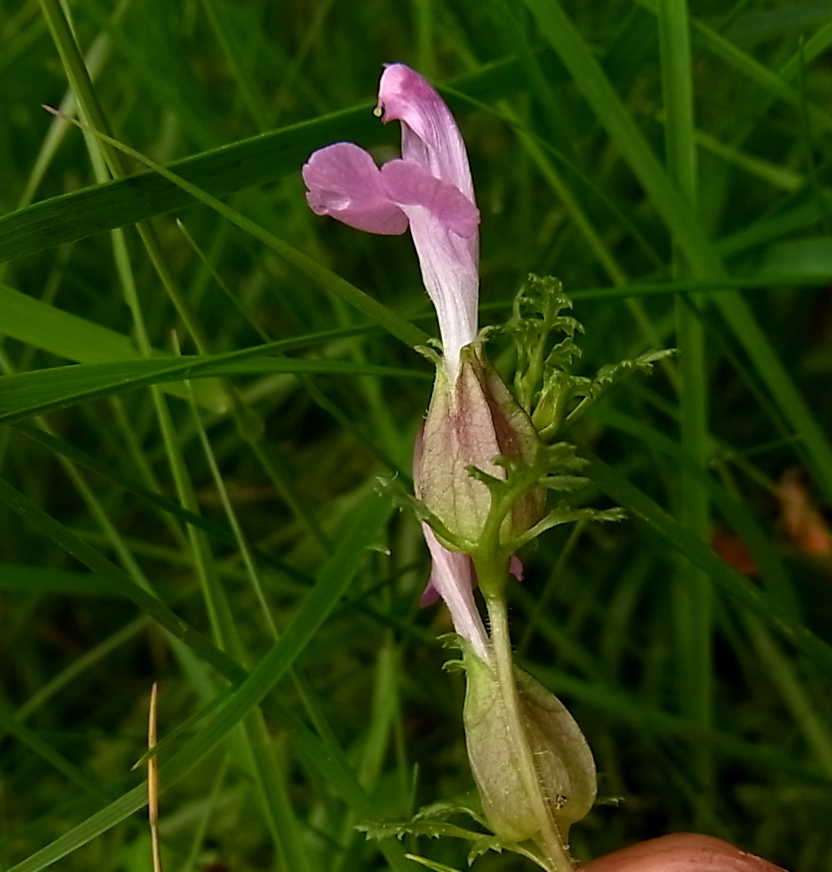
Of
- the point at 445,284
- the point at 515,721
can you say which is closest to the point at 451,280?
the point at 445,284

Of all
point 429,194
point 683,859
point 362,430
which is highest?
point 429,194

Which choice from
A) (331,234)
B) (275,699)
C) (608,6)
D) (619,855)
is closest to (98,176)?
(275,699)

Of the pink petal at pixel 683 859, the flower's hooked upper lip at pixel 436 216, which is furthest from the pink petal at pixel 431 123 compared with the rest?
the pink petal at pixel 683 859

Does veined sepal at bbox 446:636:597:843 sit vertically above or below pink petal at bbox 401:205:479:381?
below

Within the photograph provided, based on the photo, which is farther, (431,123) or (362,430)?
(362,430)

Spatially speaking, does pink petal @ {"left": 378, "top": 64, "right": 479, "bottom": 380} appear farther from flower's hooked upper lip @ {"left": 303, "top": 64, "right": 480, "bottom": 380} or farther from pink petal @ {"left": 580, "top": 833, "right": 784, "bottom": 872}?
pink petal @ {"left": 580, "top": 833, "right": 784, "bottom": 872}

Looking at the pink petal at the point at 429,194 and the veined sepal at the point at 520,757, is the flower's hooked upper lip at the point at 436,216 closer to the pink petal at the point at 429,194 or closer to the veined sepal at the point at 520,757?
the pink petal at the point at 429,194

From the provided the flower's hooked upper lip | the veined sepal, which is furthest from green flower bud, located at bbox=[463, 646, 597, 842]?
the flower's hooked upper lip

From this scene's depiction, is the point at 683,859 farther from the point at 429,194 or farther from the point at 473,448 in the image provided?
the point at 429,194
